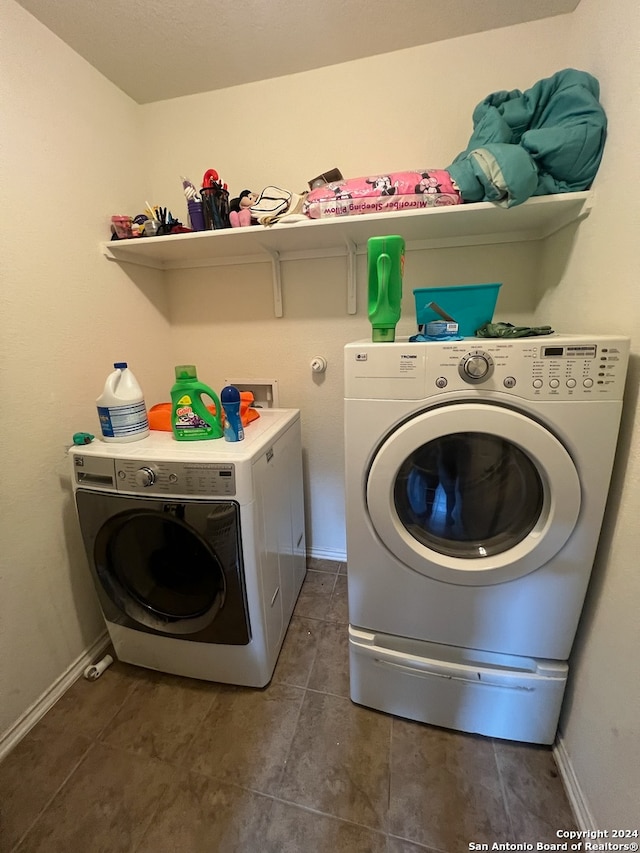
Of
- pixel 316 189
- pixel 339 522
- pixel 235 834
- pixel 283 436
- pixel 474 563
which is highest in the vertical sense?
pixel 316 189

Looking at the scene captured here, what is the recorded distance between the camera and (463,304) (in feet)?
3.25

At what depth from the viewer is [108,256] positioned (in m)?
1.37

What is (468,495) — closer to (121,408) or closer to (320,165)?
(121,408)

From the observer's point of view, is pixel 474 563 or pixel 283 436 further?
pixel 283 436

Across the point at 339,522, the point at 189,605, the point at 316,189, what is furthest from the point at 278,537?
the point at 316,189

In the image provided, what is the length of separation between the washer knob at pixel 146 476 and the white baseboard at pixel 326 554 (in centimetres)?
113

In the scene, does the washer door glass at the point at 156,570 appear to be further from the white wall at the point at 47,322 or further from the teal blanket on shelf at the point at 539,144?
the teal blanket on shelf at the point at 539,144

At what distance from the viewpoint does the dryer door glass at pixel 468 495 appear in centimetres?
89

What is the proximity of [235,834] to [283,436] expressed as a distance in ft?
3.53

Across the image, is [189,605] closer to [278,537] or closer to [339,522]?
[278,537]

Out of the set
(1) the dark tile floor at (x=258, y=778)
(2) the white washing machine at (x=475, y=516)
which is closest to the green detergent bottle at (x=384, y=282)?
(2) the white washing machine at (x=475, y=516)

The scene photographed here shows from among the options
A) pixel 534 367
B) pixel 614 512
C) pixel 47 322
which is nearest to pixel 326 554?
pixel 614 512

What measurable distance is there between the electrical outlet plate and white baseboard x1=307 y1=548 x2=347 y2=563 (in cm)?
82

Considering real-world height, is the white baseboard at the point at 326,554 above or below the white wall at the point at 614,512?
below
